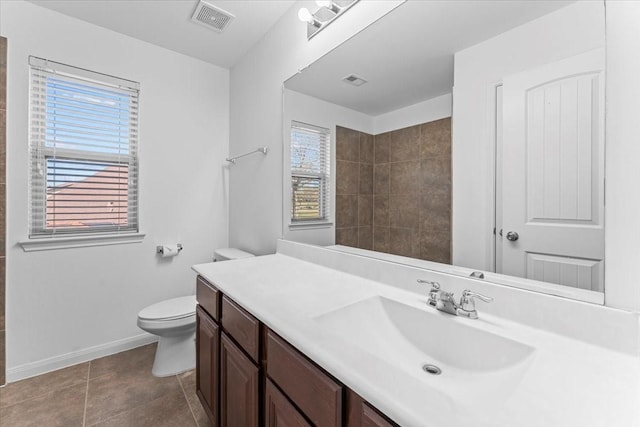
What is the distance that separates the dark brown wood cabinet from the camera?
0.62 meters

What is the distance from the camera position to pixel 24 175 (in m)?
1.83

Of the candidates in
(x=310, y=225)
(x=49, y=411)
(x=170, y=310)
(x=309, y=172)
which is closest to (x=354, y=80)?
(x=309, y=172)

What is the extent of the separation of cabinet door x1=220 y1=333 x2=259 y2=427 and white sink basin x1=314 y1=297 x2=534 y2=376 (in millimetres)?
352

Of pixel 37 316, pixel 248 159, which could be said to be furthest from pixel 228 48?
pixel 37 316

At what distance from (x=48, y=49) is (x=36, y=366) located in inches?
83.9

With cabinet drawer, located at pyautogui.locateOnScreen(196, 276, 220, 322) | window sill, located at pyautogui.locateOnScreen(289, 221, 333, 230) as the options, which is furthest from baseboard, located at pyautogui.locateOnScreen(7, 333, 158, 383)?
window sill, located at pyautogui.locateOnScreen(289, 221, 333, 230)

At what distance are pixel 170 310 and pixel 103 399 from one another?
567 mm

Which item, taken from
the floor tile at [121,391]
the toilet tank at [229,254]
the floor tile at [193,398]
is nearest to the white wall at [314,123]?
the toilet tank at [229,254]

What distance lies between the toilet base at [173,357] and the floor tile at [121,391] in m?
0.05

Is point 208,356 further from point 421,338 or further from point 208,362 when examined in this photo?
point 421,338

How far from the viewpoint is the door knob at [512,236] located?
872 millimetres

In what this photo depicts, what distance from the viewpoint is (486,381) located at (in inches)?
26.9

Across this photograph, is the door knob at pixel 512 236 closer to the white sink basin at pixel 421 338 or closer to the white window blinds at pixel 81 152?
the white sink basin at pixel 421 338

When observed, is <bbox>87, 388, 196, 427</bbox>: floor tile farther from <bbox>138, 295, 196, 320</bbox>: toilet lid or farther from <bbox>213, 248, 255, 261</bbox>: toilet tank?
<bbox>213, 248, 255, 261</bbox>: toilet tank
